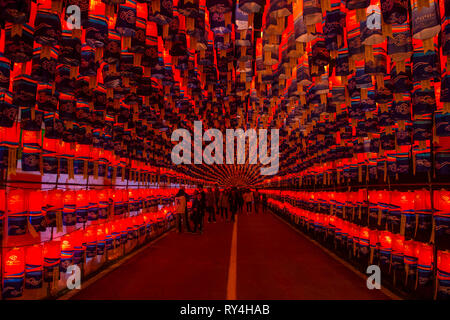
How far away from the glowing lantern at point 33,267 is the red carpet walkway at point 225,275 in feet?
3.83

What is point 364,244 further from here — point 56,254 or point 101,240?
point 56,254

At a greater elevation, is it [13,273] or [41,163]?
[41,163]

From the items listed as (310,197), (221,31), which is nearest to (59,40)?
(221,31)

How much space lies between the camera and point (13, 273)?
Result: 3.93m

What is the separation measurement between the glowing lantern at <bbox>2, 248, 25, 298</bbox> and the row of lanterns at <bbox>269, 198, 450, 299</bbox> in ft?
18.0

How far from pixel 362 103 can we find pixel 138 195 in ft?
21.3

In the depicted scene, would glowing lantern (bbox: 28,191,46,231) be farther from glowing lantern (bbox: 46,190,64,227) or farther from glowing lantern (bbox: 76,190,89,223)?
glowing lantern (bbox: 76,190,89,223)

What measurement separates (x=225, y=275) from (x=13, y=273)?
3.83 m

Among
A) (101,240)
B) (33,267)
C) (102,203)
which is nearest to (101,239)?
(101,240)

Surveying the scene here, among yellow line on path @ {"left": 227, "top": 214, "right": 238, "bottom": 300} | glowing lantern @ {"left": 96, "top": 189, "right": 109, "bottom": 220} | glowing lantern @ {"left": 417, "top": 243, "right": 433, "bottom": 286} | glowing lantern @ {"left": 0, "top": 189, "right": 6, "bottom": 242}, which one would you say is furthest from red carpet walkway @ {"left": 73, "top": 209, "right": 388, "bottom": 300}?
glowing lantern @ {"left": 0, "top": 189, "right": 6, "bottom": 242}

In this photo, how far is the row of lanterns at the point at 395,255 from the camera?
410 centimetres

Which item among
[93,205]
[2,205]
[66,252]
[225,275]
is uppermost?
[2,205]

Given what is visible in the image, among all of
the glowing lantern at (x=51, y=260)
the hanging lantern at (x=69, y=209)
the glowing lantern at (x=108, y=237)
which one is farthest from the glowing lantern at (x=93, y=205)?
the glowing lantern at (x=51, y=260)
